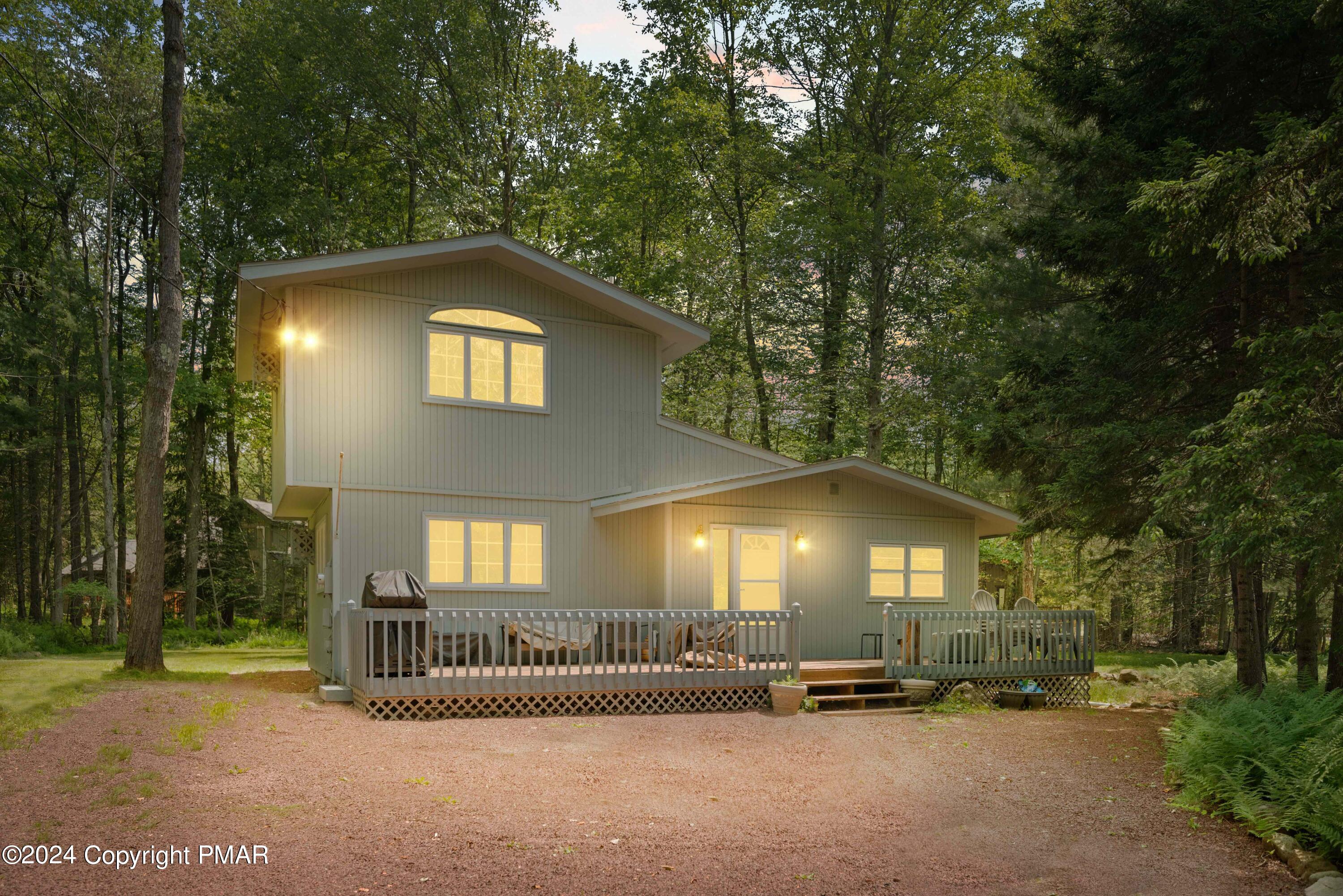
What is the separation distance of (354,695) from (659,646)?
3829mm

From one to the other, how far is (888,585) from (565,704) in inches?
271

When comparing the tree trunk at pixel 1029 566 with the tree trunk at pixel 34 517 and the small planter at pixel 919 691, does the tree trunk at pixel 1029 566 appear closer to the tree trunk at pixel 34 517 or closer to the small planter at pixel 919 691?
the small planter at pixel 919 691

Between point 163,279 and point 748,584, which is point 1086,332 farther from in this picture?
point 163,279

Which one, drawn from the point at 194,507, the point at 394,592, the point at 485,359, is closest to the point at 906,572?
the point at 485,359

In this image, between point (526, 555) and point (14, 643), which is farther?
point (14, 643)

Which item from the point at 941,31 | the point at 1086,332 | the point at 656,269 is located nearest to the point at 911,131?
the point at 941,31

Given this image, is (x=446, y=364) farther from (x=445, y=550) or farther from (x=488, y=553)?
(x=488, y=553)

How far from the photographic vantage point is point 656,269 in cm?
2645

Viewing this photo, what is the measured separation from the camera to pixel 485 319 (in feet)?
47.2

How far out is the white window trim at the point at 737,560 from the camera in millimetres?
15031

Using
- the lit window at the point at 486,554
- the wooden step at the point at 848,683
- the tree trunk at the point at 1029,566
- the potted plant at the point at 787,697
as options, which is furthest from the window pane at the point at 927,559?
the tree trunk at the point at 1029,566

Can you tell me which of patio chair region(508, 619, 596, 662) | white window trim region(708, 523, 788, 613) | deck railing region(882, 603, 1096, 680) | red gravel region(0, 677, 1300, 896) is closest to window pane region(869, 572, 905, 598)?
white window trim region(708, 523, 788, 613)

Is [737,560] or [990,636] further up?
[737,560]

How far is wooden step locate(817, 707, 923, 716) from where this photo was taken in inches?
474
